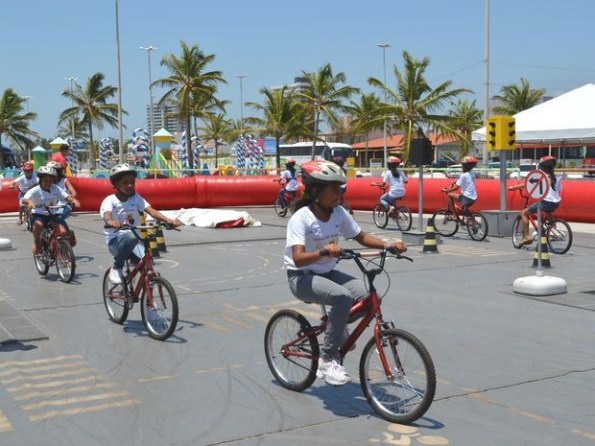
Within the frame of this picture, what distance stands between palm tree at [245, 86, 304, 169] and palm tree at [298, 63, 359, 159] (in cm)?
189

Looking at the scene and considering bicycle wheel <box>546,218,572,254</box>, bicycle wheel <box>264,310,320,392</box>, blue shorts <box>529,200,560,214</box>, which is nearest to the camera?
bicycle wheel <box>264,310,320,392</box>

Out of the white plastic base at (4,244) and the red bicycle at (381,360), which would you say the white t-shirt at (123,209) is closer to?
the red bicycle at (381,360)

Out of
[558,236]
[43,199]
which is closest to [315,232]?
[43,199]

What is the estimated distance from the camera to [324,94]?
5762cm

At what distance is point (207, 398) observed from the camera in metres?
5.42

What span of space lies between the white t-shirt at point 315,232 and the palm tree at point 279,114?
182ft

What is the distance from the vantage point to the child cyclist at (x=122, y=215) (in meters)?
7.56

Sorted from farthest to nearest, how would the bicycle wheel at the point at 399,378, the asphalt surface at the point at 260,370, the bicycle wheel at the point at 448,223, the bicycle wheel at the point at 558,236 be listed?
the bicycle wheel at the point at 448,223, the bicycle wheel at the point at 558,236, the asphalt surface at the point at 260,370, the bicycle wheel at the point at 399,378

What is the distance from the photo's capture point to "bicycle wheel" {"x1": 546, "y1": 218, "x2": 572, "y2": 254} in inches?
529

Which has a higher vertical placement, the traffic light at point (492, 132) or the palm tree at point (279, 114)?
the palm tree at point (279, 114)

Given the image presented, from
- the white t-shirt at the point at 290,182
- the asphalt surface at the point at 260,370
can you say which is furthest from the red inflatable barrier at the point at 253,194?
the asphalt surface at the point at 260,370

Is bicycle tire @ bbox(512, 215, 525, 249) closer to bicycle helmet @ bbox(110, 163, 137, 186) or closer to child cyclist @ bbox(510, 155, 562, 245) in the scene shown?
child cyclist @ bbox(510, 155, 562, 245)

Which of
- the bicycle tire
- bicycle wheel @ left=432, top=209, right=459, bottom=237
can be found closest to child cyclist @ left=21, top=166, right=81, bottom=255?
the bicycle tire

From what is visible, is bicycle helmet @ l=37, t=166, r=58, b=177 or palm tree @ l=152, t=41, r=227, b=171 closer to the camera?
bicycle helmet @ l=37, t=166, r=58, b=177
